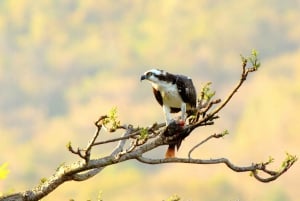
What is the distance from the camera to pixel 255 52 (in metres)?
9.41

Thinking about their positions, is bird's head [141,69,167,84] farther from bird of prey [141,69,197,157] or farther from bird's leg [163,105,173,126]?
bird's leg [163,105,173,126]

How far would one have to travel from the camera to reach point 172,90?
11.8m

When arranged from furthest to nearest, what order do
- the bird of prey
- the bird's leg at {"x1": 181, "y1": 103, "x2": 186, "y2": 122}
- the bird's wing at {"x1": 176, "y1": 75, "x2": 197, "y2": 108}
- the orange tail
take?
the bird's wing at {"x1": 176, "y1": 75, "x2": 197, "y2": 108}, the bird of prey, the bird's leg at {"x1": 181, "y1": 103, "x2": 186, "y2": 122}, the orange tail

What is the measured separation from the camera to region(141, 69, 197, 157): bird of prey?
38.2 ft

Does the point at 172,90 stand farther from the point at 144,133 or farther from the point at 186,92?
the point at 144,133

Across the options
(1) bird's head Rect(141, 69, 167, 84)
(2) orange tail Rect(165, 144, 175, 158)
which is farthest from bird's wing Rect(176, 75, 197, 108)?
(2) orange tail Rect(165, 144, 175, 158)

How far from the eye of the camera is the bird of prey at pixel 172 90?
458 inches

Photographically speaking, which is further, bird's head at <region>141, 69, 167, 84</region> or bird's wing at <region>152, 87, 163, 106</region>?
bird's wing at <region>152, 87, 163, 106</region>

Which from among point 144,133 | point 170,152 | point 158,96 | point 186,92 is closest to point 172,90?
point 186,92

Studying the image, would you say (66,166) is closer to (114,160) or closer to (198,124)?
(114,160)

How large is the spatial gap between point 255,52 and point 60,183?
439cm

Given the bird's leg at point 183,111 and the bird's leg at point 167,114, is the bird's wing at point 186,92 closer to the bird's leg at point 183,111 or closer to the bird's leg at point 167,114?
the bird's leg at point 183,111

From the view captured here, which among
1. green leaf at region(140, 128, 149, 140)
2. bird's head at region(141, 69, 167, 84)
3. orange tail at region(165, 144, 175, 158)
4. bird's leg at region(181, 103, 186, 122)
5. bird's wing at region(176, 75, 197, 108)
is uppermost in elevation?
bird's head at region(141, 69, 167, 84)

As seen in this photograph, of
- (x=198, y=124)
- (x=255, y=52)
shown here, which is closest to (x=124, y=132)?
(x=198, y=124)
